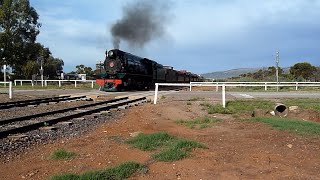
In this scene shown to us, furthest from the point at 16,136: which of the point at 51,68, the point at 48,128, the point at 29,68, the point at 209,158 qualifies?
the point at 51,68

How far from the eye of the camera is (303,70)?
7756 centimetres

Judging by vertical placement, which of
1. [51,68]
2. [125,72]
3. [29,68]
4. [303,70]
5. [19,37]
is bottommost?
[125,72]

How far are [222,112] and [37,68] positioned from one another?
55389mm

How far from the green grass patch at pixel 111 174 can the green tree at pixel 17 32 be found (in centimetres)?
5931

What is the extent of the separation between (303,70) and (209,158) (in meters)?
75.5

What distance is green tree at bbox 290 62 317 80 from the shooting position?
246 ft

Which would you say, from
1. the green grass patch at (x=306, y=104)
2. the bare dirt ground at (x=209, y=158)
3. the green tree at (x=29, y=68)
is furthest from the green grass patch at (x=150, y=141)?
the green tree at (x=29, y=68)

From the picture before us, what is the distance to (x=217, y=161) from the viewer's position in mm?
6867

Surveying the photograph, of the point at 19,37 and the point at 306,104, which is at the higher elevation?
the point at 19,37

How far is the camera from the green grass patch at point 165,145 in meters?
7.17

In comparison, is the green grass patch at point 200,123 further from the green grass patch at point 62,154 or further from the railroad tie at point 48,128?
the green grass patch at point 62,154

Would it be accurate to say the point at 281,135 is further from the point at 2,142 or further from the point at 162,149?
the point at 2,142

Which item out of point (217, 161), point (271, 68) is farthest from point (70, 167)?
point (271, 68)

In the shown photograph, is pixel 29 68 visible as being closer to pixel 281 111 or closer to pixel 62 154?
pixel 281 111
